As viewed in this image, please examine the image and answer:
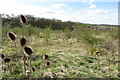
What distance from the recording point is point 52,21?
58.6ft

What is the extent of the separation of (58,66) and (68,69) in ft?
1.02

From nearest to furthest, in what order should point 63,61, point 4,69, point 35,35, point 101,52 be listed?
point 4,69, point 63,61, point 101,52, point 35,35

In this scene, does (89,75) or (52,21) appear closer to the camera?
(89,75)

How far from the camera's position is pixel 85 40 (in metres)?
7.47

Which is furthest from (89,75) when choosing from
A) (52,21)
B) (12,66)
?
(52,21)

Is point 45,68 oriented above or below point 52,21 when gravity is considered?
below

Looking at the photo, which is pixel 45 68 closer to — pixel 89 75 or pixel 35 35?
pixel 89 75

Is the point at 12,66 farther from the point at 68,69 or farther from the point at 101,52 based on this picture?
the point at 101,52

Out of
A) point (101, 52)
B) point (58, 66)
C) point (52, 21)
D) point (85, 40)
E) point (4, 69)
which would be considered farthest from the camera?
point (52, 21)

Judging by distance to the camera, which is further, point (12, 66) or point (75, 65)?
point (75, 65)

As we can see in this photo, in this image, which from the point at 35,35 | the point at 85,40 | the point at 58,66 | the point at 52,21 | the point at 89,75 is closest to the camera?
the point at 89,75

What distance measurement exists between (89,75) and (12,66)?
5.56 feet

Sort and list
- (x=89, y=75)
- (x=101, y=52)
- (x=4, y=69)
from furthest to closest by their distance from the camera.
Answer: (x=101, y=52)
(x=4, y=69)
(x=89, y=75)

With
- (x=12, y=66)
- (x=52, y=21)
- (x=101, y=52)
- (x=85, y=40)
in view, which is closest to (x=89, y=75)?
(x=12, y=66)
